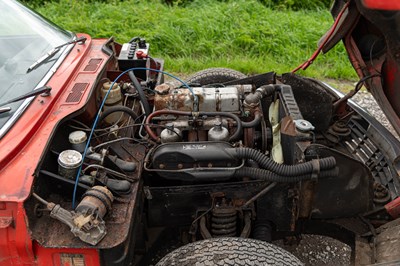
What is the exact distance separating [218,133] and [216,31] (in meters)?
4.73

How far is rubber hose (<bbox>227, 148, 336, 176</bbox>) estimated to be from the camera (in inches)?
93.4

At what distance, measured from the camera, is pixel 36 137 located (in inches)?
92.2

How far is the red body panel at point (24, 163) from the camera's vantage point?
2051 millimetres

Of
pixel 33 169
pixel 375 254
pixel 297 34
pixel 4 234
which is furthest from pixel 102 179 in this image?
pixel 297 34

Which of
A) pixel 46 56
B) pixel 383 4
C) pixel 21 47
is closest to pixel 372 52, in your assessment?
pixel 383 4

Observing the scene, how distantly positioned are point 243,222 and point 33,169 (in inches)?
51.6

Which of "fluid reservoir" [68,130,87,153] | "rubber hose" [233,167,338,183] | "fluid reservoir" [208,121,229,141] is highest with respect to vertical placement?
"fluid reservoir" [208,121,229,141]

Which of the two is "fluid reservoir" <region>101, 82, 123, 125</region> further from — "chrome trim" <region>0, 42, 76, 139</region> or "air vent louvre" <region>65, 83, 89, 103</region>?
"chrome trim" <region>0, 42, 76, 139</region>

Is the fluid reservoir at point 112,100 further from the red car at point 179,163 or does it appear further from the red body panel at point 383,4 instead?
the red body panel at point 383,4

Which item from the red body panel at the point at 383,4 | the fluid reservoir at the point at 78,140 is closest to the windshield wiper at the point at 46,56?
the fluid reservoir at the point at 78,140

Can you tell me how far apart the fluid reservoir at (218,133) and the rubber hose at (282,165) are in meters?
0.17

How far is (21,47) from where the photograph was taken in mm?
3039

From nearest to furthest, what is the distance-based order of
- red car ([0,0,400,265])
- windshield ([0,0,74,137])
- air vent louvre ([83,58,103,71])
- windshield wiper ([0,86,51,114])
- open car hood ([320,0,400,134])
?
red car ([0,0,400,265])
windshield wiper ([0,86,51,114])
windshield ([0,0,74,137])
open car hood ([320,0,400,134])
air vent louvre ([83,58,103,71])

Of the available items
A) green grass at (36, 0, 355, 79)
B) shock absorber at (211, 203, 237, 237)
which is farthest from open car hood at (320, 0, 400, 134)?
green grass at (36, 0, 355, 79)
